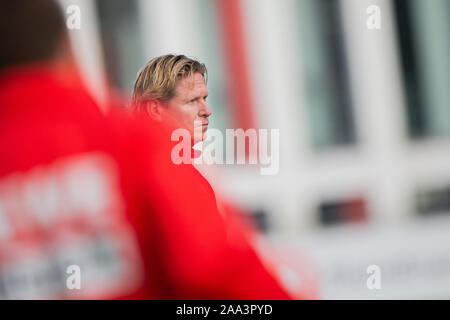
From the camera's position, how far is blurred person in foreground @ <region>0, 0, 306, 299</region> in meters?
0.63

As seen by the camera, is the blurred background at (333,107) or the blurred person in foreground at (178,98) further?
the blurred background at (333,107)

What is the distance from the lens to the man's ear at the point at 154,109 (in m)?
0.99

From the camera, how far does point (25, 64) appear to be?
2.22 feet

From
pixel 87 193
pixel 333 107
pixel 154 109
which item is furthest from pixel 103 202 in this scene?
pixel 333 107

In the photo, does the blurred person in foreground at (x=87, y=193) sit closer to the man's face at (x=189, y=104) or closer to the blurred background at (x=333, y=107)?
the man's face at (x=189, y=104)

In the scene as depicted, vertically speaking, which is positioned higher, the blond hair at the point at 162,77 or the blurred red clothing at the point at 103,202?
the blond hair at the point at 162,77

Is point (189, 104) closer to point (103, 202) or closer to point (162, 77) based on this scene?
point (162, 77)

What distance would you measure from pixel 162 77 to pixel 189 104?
0.05 meters

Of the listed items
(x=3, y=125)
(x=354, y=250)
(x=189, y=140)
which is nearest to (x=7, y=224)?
(x=3, y=125)

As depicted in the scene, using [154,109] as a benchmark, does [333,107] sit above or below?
below

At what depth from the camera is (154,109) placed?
1.00 meters

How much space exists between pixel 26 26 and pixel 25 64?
51mm

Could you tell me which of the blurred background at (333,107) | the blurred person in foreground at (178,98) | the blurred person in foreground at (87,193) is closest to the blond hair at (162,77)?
the blurred person in foreground at (178,98)
